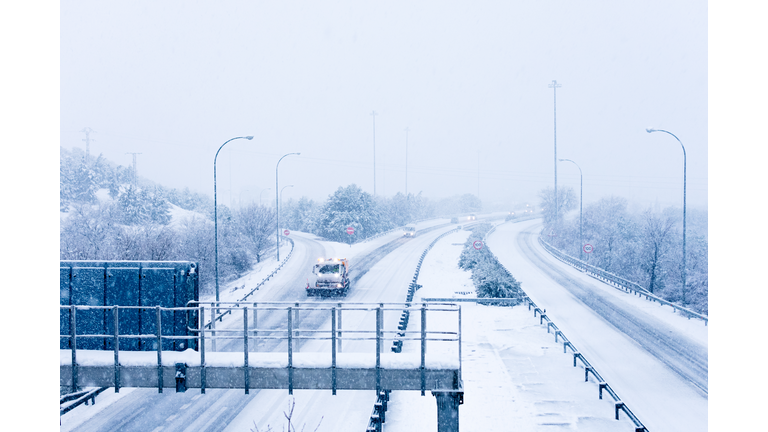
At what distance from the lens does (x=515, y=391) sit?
14367mm

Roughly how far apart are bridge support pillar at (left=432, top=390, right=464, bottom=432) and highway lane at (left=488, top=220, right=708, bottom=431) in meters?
6.60

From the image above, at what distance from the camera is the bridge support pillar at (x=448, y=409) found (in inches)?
349

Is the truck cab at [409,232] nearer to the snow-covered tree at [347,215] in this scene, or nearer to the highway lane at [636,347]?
the snow-covered tree at [347,215]

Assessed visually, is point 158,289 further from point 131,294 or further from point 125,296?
point 125,296

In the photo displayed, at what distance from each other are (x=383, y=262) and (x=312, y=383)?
35186 millimetres

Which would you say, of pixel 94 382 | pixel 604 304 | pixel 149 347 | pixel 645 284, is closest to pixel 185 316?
pixel 149 347

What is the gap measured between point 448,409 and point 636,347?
13696 millimetres

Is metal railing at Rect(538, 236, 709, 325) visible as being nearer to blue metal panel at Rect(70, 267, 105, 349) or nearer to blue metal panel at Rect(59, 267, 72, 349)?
blue metal panel at Rect(70, 267, 105, 349)

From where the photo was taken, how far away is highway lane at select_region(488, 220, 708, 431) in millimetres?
13766

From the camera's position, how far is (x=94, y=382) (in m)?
9.21

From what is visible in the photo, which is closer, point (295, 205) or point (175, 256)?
point (175, 256)

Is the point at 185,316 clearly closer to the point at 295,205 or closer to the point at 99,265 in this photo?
the point at 99,265

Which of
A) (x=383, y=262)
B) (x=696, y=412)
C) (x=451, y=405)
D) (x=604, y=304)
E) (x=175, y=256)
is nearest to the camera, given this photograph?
(x=451, y=405)

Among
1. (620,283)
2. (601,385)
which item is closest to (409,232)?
(620,283)
